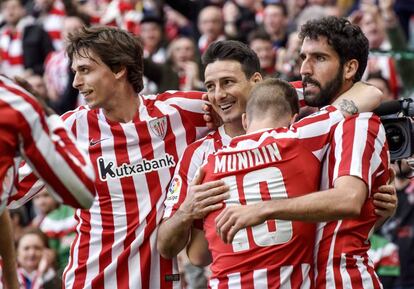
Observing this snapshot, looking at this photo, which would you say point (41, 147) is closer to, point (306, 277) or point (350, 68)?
point (306, 277)

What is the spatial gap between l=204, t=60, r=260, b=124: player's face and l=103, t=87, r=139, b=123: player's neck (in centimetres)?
60

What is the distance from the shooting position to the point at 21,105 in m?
5.69

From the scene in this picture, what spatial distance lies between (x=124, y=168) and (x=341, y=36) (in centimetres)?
158

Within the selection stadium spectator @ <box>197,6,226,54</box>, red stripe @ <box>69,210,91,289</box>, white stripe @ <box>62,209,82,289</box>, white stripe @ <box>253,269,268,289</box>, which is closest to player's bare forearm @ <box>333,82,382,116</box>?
white stripe @ <box>253,269,268,289</box>

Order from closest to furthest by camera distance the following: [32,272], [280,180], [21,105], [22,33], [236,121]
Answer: [21,105] → [280,180] → [236,121] → [32,272] → [22,33]

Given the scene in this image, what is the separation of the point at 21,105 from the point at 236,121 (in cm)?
167

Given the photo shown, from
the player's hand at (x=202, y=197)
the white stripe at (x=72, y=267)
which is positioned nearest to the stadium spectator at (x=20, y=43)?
the white stripe at (x=72, y=267)

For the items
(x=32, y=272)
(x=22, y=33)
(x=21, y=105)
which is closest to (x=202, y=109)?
(x=21, y=105)

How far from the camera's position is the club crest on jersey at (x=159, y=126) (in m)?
7.41

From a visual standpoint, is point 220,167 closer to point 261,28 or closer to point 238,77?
point 238,77

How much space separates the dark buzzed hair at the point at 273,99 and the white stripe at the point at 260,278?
0.80 meters

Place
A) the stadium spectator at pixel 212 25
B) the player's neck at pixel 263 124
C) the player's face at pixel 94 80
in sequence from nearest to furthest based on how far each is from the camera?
the player's neck at pixel 263 124 → the player's face at pixel 94 80 → the stadium spectator at pixel 212 25

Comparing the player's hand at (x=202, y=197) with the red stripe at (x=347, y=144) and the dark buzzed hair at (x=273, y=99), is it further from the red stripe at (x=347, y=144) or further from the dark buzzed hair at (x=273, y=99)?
the red stripe at (x=347, y=144)

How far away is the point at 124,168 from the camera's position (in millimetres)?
7332
